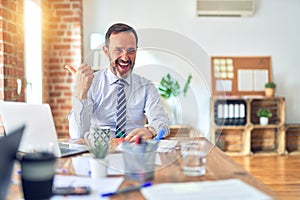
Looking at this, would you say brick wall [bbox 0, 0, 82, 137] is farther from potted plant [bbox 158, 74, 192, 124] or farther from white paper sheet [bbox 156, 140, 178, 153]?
white paper sheet [bbox 156, 140, 178, 153]

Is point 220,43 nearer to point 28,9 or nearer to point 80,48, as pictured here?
point 80,48

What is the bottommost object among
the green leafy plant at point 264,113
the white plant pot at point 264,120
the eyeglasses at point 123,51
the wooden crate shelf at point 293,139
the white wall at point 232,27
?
the wooden crate shelf at point 293,139

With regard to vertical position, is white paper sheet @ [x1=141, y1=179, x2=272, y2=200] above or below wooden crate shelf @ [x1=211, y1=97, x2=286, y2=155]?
above

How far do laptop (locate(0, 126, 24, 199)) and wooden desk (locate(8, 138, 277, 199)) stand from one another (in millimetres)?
178

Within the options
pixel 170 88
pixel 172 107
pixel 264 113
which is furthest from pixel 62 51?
pixel 264 113

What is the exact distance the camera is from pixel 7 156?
2.47ft

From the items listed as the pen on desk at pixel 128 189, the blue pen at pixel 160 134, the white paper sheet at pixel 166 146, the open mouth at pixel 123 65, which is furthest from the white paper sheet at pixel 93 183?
the open mouth at pixel 123 65

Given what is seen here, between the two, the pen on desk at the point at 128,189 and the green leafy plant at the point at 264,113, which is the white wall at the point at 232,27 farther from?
the pen on desk at the point at 128,189

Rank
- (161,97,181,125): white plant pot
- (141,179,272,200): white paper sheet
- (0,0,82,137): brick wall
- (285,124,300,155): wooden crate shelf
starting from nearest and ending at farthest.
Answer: (141,179,272,200): white paper sheet, (0,0,82,137): brick wall, (161,97,181,125): white plant pot, (285,124,300,155): wooden crate shelf

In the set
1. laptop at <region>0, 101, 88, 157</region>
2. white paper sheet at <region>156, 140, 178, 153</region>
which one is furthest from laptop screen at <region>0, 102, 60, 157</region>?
white paper sheet at <region>156, 140, 178, 153</region>

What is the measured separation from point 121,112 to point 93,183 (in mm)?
1045

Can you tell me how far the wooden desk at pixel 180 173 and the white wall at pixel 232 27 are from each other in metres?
3.34

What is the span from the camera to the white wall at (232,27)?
181 inches

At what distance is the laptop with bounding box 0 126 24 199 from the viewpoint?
2.40 ft
